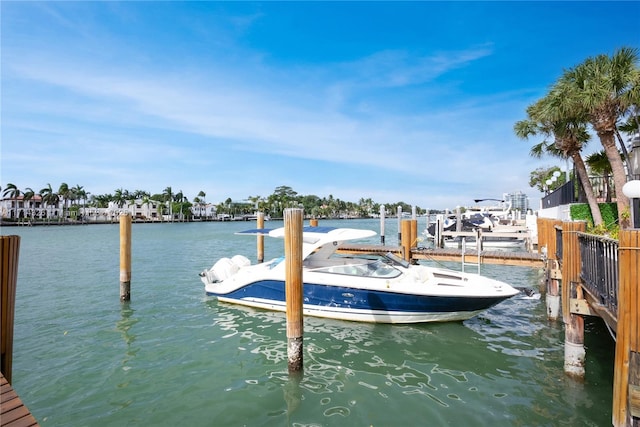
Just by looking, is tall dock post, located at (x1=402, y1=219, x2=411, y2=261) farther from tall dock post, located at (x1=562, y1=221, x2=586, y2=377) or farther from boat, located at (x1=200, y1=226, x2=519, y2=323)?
tall dock post, located at (x1=562, y1=221, x2=586, y2=377)

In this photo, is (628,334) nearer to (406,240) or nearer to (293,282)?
(293,282)

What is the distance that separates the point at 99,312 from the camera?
1134 cm

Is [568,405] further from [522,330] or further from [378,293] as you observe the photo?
[378,293]

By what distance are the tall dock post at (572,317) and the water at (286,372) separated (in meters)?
0.32

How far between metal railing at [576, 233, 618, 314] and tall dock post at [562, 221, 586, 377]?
0.45 ft

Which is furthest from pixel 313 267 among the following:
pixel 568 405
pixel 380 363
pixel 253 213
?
pixel 253 213

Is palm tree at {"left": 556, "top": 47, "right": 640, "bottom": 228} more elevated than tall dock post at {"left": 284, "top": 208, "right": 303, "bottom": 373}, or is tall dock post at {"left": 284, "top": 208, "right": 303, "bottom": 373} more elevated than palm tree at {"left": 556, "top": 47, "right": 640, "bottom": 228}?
palm tree at {"left": 556, "top": 47, "right": 640, "bottom": 228}

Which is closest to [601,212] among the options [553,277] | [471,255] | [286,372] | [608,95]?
[608,95]

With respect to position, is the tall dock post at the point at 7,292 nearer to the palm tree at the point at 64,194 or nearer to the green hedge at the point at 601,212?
the green hedge at the point at 601,212

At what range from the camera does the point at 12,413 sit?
2.70 metres

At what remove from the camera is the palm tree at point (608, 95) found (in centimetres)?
1333

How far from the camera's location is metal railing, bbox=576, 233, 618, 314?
478 centimetres

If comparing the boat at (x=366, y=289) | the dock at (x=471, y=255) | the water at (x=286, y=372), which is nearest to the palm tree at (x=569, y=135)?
the dock at (x=471, y=255)

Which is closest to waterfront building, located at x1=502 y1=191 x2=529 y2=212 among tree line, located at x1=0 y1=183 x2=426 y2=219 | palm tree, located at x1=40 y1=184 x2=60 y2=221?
tree line, located at x1=0 y1=183 x2=426 y2=219
